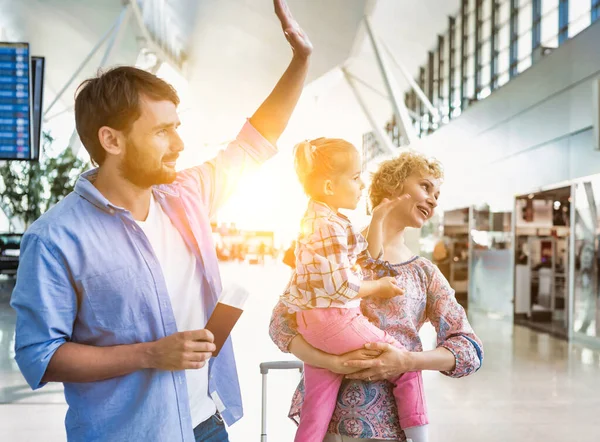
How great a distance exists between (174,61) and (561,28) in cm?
1980

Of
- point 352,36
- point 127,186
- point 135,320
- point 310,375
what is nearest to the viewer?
point 135,320

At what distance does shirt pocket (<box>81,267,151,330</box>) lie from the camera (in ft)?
5.11

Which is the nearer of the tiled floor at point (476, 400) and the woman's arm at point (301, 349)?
the woman's arm at point (301, 349)

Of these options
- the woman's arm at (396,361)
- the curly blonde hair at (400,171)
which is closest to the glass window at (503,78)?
the curly blonde hair at (400,171)

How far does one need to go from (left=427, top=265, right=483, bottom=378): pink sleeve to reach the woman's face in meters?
0.19

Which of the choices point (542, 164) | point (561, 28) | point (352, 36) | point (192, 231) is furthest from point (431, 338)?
point (352, 36)

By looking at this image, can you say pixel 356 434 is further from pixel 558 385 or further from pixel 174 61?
pixel 174 61

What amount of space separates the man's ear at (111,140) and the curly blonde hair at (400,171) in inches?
35.8

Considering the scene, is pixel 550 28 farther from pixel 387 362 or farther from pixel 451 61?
pixel 387 362

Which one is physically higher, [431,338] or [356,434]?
[356,434]

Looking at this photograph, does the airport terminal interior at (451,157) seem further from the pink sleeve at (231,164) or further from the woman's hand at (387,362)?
the woman's hand at (387,362)

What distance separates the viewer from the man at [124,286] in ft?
4.94

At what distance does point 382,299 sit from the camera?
6.52 feet

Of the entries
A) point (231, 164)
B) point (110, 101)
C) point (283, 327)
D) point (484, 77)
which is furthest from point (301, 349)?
point (484, 77)
